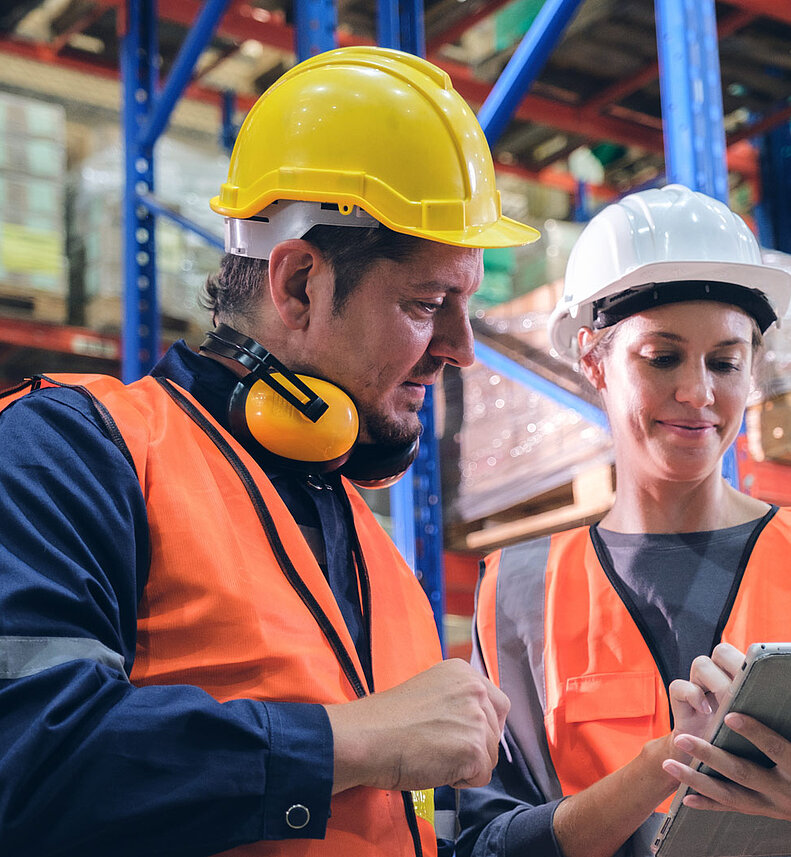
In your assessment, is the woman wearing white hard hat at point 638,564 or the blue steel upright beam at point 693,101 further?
the blue steel upright beam at point 693,101

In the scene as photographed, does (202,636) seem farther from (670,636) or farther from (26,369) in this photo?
(26,369)

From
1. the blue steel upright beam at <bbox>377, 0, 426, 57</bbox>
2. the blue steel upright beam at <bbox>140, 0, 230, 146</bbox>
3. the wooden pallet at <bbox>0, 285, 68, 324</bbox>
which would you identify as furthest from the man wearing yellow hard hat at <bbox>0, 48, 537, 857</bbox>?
the wooden pallet at <bbox>0, 285, 68, 324</bbox>

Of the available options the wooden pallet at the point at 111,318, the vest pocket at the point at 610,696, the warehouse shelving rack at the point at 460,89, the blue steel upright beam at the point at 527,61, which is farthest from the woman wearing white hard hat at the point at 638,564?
the wooden pallet at the point at 111,318

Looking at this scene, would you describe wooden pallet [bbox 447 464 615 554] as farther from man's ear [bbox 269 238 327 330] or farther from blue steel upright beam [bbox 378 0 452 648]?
man's ear [bbox 269 238 327 330]

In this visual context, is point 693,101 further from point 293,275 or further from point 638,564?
point 293,275

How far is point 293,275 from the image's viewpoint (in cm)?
195

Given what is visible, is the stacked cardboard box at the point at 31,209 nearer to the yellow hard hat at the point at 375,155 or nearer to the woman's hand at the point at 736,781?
the yellow hard hat at the point at 375,155

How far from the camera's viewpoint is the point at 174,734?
138 centimetres

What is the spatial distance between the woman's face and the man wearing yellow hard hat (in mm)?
430

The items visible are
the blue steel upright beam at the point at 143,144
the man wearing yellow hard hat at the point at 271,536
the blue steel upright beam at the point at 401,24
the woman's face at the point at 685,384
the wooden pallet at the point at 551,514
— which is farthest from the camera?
the wooden pallet at the point at 551,514

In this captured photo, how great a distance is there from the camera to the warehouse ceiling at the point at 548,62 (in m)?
7.12

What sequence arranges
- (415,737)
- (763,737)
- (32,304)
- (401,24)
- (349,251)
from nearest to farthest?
1. (415,737)
2. (763,737)
3. (349,251)
4. (401,24)
5. (32,304)

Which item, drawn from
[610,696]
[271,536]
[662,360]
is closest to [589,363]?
[662,360]

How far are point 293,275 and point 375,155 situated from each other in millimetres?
258
